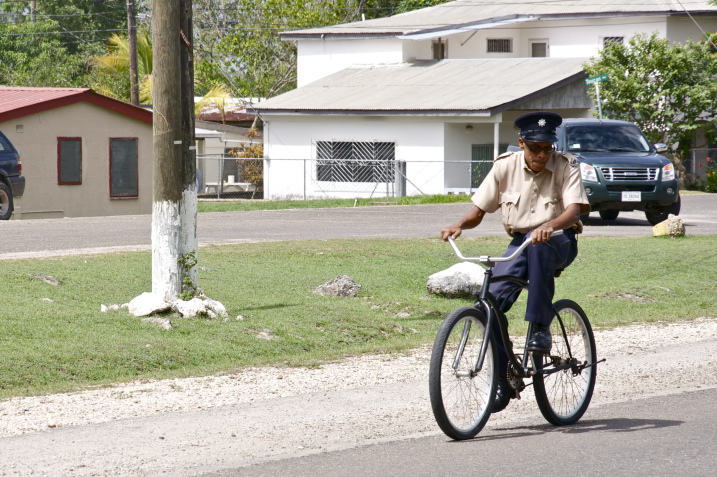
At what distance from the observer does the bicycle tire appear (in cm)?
618

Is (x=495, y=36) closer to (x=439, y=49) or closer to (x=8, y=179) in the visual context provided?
(x=439, y=49)

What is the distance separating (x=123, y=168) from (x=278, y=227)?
10.5m

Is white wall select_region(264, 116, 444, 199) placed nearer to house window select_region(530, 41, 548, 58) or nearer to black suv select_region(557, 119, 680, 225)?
house window select_region(530, 41, 548, 58)

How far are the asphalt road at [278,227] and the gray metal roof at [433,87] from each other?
350 inches

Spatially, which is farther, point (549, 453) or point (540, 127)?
point (540, 127)

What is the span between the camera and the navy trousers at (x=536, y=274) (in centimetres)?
584

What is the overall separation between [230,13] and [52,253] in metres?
35.8

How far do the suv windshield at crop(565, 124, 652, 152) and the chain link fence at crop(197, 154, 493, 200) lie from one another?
10.5 m

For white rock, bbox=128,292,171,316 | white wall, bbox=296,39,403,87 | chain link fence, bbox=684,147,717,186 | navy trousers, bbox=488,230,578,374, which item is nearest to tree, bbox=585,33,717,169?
chain link fence, bbox=684,147,717,186

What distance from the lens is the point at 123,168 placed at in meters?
27.7

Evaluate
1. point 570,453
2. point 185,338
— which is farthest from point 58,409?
point 570,453

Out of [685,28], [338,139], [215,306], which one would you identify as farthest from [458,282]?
[685,28]

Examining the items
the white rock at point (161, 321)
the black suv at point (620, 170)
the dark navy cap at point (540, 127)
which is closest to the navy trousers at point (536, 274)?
the dark navy cap at point (540, 127)

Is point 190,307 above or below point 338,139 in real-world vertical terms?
below
